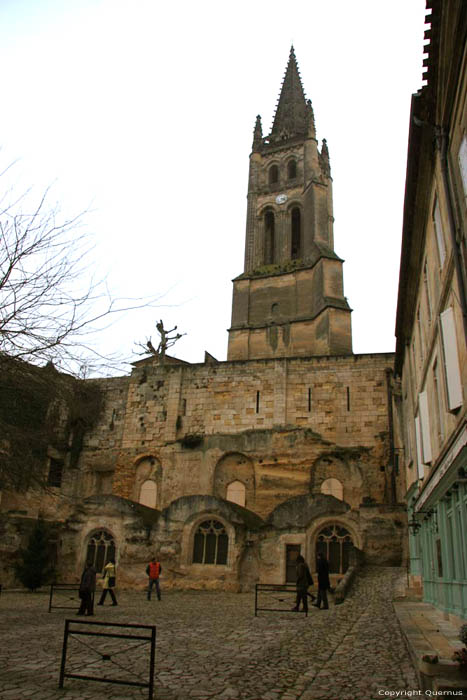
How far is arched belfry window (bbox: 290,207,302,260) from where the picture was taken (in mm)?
39294

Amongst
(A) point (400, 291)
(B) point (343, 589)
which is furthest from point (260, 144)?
(B) point (343, 589)

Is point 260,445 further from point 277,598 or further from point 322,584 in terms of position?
point 322,584

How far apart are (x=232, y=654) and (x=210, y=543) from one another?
11.3m

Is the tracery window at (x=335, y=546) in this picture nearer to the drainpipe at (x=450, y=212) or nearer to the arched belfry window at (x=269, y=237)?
the drainpipe at (x=450, y=212)

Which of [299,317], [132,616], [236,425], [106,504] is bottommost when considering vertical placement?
[132,616]

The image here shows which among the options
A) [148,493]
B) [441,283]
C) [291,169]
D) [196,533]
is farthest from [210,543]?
[291,169]

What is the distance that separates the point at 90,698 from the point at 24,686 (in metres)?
0.91

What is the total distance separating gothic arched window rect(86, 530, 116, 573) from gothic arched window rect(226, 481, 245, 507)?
7119mm

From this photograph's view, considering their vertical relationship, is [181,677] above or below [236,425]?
below

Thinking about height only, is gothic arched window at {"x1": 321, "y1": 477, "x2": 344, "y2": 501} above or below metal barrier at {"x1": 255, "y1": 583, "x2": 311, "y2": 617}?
above

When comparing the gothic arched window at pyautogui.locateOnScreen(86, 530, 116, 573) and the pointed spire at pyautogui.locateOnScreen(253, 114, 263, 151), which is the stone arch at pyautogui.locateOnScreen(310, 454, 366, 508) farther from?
the pointed spire at pyautogui.locateOnScreen(253, 114, 263, 151)

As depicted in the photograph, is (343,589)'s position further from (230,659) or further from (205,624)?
(230,659)

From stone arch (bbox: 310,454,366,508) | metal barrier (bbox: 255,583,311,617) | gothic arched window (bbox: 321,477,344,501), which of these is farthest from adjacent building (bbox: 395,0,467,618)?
gothic arched window (bbox: 321,477,344,501)

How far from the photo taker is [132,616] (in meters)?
11.8
